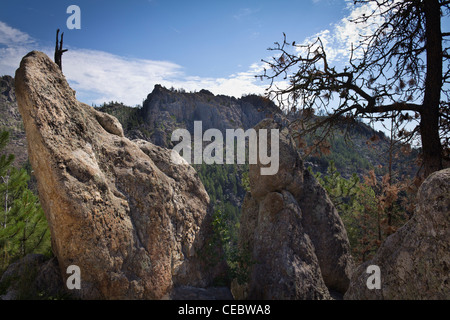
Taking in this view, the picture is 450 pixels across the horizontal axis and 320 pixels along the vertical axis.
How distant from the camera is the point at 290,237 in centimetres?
543

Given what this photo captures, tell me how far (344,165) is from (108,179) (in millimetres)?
94623

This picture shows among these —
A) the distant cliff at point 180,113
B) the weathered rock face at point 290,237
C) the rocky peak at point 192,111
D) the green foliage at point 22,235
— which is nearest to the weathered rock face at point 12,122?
the distant cliff at point 180,113

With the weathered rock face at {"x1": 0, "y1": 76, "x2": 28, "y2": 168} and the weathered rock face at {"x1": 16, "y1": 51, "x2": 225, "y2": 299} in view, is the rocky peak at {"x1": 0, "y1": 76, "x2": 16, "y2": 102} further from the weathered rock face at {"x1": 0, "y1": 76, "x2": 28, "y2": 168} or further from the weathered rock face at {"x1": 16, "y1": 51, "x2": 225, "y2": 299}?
the weathered rock face at {"x1": 16, "y1": 51, "x2": 225, "y2": 299}

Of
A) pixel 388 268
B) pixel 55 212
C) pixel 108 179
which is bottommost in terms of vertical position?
pixel 388 268

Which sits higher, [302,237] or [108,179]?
→ [108,179]

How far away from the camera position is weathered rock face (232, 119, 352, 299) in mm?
5109

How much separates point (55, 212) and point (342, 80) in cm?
464

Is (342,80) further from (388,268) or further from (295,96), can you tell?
(388,268)

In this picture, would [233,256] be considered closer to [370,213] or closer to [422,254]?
[422,254]

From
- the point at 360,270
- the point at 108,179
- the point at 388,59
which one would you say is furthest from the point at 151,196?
the point at 388,59
